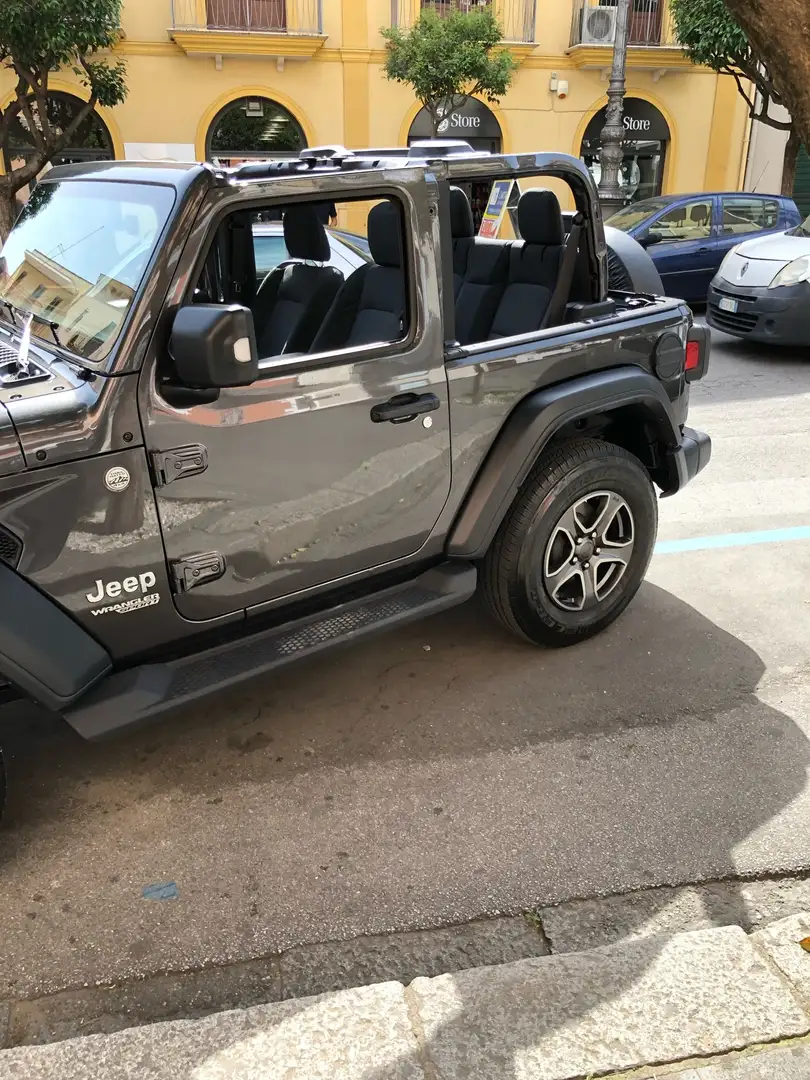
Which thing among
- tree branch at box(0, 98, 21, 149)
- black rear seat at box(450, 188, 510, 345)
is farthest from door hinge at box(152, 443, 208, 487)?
tree branch at box(0, 98, 21, 149)

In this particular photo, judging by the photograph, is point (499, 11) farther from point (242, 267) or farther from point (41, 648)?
point (41, 648)

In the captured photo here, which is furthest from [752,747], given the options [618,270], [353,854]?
[618,270]

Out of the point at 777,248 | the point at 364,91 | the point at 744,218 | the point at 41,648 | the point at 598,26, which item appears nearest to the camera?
the point at 41,648

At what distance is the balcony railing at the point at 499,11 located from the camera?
18906 millimetres

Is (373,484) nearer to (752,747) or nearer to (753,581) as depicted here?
(752,747)

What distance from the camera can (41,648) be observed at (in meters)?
2.42

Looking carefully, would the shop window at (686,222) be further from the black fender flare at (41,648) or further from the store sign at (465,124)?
the black fender flare at (41,648)

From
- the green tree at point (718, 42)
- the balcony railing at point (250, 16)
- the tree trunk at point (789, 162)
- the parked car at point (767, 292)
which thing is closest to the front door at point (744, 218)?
the parked car at point (767, 292)

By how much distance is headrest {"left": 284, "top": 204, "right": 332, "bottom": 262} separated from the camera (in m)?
3.51

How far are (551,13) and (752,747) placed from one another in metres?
20.8

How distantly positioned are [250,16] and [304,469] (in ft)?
61.6

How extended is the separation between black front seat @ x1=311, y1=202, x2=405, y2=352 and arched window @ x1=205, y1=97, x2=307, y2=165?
17094 millimetres

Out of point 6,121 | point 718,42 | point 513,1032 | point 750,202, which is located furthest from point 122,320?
point 718,42

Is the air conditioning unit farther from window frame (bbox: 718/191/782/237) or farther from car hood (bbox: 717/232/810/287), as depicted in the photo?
car hood (bbox: 717/232/810/287)
